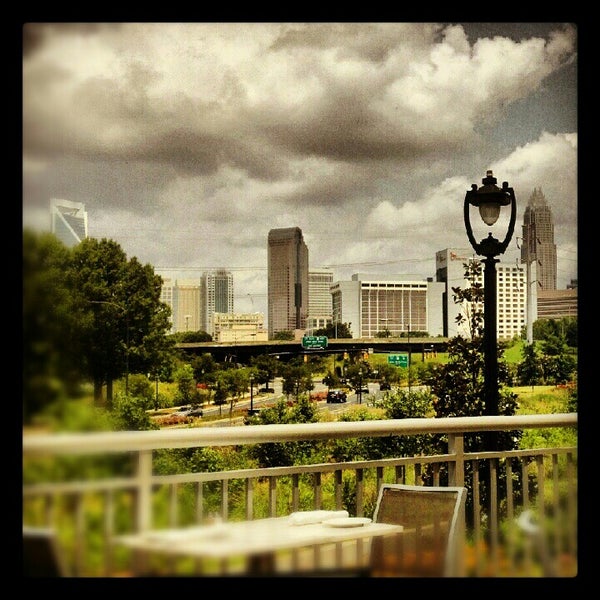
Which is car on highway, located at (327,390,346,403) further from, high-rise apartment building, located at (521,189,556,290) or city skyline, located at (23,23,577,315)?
high-rise apartment building, located at (521,189,556,290)

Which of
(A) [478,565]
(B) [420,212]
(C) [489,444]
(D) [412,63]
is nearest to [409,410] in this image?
(B) [420,212]

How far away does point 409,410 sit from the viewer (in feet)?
60.2

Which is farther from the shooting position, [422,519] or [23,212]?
[422,519]

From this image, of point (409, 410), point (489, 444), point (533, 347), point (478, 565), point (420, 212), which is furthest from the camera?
point (420, 212)

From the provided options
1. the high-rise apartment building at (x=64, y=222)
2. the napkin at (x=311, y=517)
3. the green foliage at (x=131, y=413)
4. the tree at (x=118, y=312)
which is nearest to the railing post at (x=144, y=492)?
the napkin at (x=311, y=517)

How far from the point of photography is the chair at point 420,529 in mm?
2506

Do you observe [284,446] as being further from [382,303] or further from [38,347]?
[38,347]

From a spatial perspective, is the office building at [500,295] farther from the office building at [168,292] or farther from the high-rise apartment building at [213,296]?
the office building at [168,292]

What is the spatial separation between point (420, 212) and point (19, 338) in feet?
60.2

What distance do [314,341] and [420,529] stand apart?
16.7 metres

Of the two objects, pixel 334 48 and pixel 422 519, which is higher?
pixel 334 48

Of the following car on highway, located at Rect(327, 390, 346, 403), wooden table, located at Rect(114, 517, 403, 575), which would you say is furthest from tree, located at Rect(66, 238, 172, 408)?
wooden table, located at Rect(114, 517, 403, 575)

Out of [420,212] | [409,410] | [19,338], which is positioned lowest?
[409,410]
